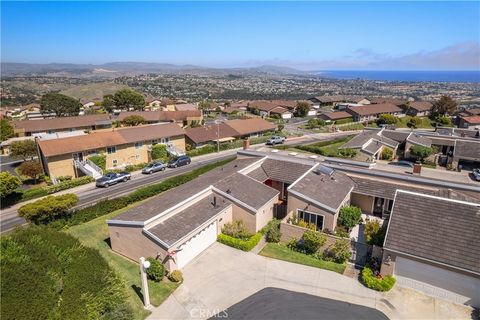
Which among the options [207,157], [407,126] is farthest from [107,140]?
→ [407,126]

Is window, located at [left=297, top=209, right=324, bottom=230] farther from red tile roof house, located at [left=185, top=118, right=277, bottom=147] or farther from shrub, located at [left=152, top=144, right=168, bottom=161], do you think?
red tile roof house, located at [left=185, top=118, right=277, bottom=147]

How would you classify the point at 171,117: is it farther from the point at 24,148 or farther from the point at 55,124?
the point at 24,148

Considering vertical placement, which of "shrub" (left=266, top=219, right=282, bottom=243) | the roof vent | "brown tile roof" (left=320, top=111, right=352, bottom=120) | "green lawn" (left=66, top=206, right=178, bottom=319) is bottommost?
"green lawn" (left=66, top=206, right=178, bottom=319)

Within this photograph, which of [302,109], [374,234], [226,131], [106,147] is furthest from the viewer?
[302,109]

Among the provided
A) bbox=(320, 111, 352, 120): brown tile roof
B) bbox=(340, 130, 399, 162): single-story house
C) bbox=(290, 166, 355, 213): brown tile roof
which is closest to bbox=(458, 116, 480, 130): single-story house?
bbox=(320, 111, 352, 120): brown tile roof

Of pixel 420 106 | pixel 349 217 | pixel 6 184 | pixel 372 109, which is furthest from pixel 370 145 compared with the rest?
pixel 420 106

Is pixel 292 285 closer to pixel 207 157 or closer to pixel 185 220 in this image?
pixel 185 220
